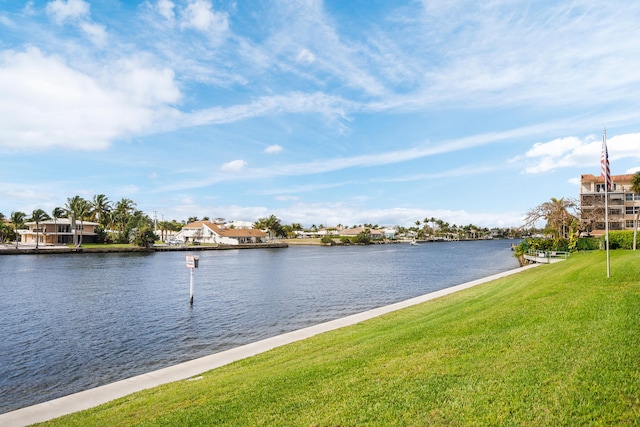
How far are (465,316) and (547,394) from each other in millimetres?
7717

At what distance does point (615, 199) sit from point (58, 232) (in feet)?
408

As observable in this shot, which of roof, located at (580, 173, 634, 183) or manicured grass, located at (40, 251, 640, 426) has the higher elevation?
roof, located at (580, 173, 634, 183)

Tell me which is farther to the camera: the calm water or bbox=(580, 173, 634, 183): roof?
bbox=(580, 173, 634, 183): roof

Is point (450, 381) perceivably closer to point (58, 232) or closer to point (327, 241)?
point (58, 232)

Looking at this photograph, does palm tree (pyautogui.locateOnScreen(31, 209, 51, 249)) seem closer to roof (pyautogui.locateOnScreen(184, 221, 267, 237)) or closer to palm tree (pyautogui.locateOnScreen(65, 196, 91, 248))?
palm tree (pyautogui.locateOnScreen(65, 196, 91, 248))

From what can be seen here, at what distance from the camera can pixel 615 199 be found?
2744 inches

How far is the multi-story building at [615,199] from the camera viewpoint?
67562mm

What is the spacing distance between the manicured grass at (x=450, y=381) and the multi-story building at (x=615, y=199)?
67.1 metres

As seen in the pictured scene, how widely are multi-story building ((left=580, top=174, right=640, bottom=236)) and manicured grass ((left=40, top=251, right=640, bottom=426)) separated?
6707cm

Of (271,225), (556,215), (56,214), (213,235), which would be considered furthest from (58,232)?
(556,215)

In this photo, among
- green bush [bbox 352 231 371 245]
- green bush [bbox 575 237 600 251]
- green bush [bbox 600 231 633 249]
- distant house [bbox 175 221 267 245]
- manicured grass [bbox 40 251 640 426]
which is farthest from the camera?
green bush [bbox 352 231 371 245]

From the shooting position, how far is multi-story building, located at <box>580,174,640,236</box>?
67.6 metres

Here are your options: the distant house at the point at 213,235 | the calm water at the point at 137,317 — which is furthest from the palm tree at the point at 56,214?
the calm water at the point at 137,317

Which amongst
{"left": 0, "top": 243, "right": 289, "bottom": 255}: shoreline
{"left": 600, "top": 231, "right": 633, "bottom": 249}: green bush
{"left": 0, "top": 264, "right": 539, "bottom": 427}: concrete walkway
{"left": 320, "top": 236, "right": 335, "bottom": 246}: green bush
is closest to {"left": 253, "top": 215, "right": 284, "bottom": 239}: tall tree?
{"left": 320, "top": 236, "right": 335, "bottom": 246}: green bush
